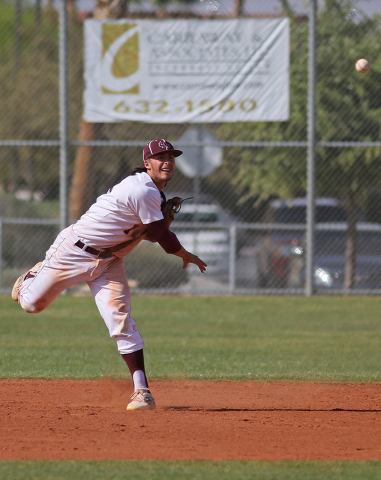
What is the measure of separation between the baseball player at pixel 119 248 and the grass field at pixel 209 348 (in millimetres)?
1546

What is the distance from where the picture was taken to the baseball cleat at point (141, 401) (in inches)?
221

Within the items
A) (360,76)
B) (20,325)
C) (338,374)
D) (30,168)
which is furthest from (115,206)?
(30,168)

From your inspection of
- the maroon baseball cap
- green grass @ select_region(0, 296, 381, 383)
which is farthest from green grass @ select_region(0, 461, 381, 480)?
green grass @ select_region(0, 296, 381, 383)

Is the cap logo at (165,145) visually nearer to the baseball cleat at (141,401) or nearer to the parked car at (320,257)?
the baseball cleat at (141,401)

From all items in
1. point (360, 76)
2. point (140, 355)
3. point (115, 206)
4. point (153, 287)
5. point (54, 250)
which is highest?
point (360, 76)

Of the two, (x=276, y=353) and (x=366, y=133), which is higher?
(x=366, y=133)

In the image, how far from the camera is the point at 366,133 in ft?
48.2

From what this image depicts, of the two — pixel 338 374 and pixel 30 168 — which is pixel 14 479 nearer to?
pixel 338 374

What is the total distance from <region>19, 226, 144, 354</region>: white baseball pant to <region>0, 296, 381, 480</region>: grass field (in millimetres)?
1554

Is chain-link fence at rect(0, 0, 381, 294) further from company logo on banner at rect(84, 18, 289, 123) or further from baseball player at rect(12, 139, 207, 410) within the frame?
baseball player at rect(12, 139, 207, 410)

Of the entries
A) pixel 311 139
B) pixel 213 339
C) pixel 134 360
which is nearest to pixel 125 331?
pixel 134 360

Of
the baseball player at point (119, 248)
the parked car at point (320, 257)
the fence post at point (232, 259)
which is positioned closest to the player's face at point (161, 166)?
the baseball player at point (119, 248)

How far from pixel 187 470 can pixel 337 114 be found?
11.4 metres

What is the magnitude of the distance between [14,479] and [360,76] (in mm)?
12131
